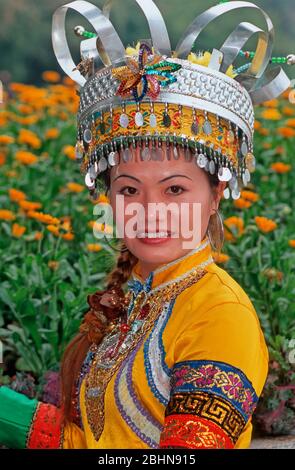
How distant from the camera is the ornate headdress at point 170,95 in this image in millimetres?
2324

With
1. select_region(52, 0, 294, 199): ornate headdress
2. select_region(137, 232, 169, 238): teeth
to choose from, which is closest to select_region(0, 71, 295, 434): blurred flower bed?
select_region(52, 0, 294, 199): ornate headdress

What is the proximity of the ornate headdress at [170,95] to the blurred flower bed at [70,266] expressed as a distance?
0.56 m

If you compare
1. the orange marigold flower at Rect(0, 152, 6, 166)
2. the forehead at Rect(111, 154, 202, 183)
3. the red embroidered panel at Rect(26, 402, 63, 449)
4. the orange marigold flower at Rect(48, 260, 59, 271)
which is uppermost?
the orange marigold flower at Rect(0, 152, 6, 166)

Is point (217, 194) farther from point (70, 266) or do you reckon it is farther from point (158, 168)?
point (70, 266)

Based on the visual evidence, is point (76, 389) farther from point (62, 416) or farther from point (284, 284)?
point (284, 284)

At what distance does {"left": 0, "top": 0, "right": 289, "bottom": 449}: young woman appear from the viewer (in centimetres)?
215

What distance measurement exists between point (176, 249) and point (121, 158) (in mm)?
285

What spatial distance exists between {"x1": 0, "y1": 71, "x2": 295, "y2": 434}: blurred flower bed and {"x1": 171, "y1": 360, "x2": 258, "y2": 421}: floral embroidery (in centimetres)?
118

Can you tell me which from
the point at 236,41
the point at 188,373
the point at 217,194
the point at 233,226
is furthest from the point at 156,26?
the point at 233,226

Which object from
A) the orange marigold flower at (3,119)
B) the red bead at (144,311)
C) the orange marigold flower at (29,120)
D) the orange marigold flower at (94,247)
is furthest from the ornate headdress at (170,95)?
the orange marigold flower at (3,119)

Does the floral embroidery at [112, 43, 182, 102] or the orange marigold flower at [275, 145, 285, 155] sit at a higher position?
the orange marigold flower at [275, 145, 285, 155]

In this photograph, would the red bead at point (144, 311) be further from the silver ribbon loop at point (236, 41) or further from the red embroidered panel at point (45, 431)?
the silver ribbon loop at point (236, 41)

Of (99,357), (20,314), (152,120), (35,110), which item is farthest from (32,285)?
(35,110)

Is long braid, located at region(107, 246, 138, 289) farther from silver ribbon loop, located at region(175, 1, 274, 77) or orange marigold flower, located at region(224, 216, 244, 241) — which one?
orange marigold flower, located at region(224, 216, 244, 241)
